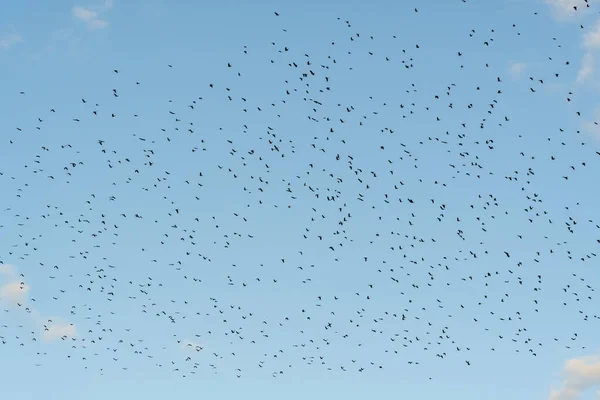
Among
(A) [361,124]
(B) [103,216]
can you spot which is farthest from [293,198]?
(B) [103,216]

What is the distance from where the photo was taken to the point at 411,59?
6550 cm

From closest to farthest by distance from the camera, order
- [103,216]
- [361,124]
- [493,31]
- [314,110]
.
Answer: [493,31]
[361,124]
[314,110]
[103,216]

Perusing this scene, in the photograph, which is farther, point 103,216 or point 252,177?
point 103,216

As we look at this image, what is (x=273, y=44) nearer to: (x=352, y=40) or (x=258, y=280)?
(x=352, y=40)

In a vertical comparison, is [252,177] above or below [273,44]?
below

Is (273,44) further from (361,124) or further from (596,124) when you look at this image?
(596,124)

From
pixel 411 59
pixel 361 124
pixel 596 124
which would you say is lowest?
pixel 596 124

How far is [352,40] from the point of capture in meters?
60.6

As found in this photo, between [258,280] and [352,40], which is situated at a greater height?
[352,40]

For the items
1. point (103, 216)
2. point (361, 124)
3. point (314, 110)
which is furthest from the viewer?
point (103, 216)

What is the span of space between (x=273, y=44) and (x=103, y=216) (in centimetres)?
2332

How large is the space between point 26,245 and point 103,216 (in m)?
7.05

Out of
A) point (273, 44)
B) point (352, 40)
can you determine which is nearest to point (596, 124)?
point (352, 40)

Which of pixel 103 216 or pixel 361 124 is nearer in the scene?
pixel 361 124
